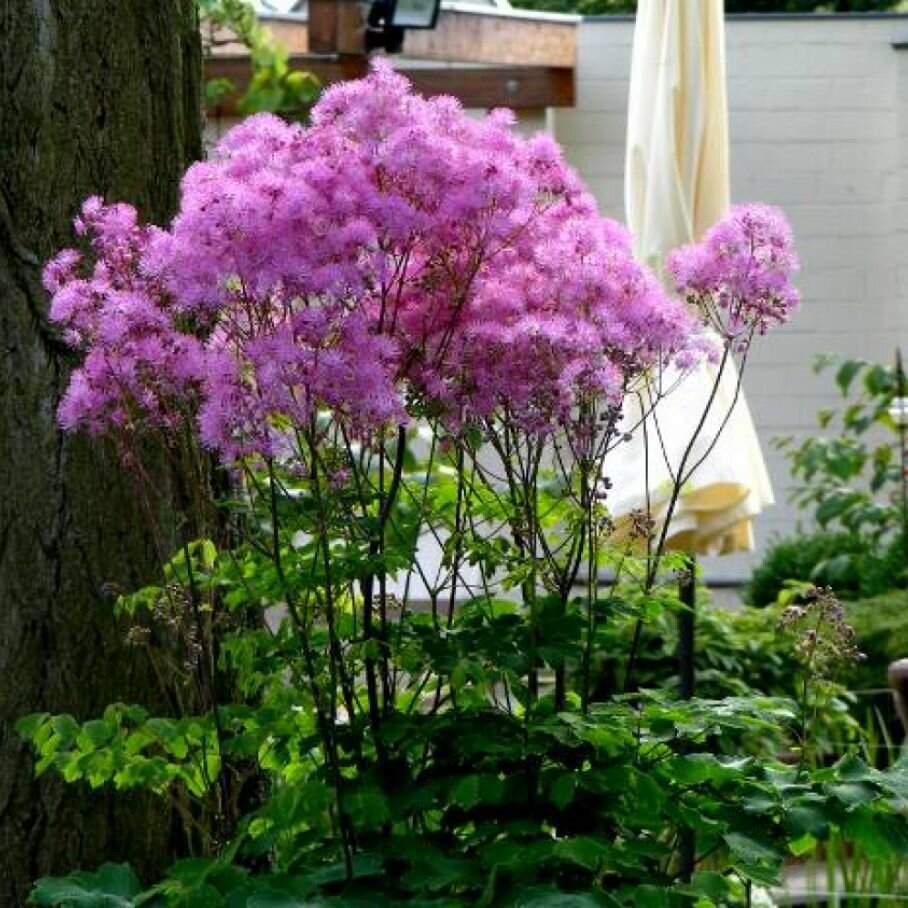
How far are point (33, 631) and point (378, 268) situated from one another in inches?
51.3

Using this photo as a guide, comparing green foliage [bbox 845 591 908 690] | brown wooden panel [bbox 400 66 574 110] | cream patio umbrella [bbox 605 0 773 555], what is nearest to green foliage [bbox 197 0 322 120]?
brown wooden panel [bbox 400 66 574 110]

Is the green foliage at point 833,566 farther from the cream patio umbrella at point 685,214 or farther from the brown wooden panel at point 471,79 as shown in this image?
the brown wooden panel at point 471,79

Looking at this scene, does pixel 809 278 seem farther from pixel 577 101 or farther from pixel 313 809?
pixel 313 809

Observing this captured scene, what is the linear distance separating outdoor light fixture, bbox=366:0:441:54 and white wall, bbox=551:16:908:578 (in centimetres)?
235

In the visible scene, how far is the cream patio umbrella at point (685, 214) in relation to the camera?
216 inches

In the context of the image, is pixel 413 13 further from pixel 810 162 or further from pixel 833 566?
pixel 810 162

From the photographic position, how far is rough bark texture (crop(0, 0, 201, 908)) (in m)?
3.70

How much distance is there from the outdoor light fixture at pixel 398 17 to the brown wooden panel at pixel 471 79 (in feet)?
1.91

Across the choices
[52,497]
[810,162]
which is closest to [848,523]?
[810,162]

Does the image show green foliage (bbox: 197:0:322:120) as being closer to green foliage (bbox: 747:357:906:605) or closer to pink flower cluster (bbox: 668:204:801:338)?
green foliage (bbox: 747:357:906:605)

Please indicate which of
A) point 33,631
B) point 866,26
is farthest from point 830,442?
point 33,631

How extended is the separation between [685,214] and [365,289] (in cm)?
335

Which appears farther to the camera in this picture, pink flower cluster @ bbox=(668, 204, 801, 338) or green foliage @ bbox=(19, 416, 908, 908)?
pink flower cluster @ bbox=(668, 204, 801, 338)

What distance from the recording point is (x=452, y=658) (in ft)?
9.28
